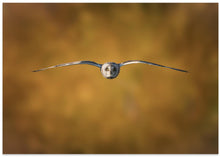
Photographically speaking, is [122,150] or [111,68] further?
[122,150]

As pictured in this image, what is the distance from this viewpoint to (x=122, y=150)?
1288 cm

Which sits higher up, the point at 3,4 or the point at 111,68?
the point at 3,4

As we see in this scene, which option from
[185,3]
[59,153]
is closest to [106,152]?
[59,153]

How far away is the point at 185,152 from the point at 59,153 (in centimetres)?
649

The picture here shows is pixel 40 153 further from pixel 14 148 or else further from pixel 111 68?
pixel 111 68

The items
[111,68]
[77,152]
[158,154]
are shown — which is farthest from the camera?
[77,152]

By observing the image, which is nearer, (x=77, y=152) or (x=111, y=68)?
(x=111, y=68)

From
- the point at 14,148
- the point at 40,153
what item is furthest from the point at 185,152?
the point at 14,148

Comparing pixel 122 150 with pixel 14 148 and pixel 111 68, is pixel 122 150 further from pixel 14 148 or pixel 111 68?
pixel 14 148

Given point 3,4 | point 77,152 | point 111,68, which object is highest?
point 3,4

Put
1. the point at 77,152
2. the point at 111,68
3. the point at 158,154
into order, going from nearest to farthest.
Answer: the point at 111,68 < the point at 158,154 < the point at 77,152

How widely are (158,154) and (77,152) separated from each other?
4.25m

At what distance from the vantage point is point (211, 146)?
12531 mm

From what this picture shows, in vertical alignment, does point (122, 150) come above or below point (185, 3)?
below
